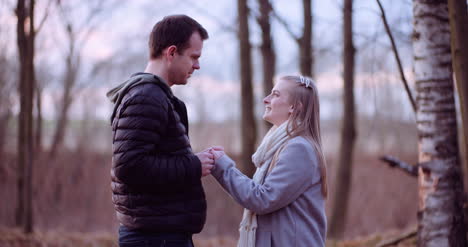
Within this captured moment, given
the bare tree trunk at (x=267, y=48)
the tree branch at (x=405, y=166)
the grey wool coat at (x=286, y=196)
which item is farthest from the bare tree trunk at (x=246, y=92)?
the grey wool coat at (x=286, y=196)

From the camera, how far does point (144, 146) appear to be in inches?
82.1

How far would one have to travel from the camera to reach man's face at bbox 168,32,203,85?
2.32 m

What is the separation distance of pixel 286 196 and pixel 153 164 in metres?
0.66

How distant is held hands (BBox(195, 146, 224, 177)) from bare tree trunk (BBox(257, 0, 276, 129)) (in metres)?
4.50

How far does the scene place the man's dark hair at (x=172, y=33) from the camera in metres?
2.29

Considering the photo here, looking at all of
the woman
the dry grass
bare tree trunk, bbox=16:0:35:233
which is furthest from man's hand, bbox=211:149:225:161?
bare tree trunk, bbox=16:0:35:233

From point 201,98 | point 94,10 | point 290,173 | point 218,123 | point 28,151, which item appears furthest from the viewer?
point 201,98

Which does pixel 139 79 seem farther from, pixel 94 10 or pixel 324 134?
pixel 324 134

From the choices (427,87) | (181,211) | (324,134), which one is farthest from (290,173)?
(324,134)

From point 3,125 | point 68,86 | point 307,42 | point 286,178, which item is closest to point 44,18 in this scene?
point 307,42

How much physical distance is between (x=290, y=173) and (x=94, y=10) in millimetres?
11099

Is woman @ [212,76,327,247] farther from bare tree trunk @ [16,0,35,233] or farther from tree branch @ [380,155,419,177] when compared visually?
bare tree trunk @ [16,0,35,233]

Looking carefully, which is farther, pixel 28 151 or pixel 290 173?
pixel 28 151

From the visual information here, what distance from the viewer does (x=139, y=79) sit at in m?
2.20
